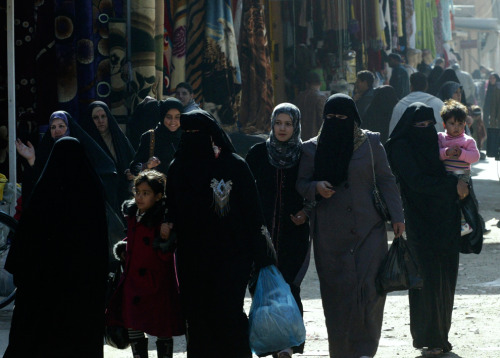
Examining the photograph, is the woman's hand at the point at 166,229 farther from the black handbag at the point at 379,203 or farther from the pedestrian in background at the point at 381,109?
the pedestrian in background at the point at 381,109

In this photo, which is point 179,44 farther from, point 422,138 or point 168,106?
point 422,138

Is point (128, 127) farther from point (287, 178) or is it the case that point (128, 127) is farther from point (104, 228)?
point (104, 228)

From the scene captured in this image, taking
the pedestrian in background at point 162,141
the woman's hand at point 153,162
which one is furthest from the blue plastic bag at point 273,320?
the pedestrian in background at point 162,141

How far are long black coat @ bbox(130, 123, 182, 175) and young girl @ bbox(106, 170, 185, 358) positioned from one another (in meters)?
2.70

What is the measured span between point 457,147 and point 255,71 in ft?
17.2

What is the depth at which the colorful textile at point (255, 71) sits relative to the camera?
38.0ft

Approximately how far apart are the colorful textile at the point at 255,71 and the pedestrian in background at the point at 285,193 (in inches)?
216

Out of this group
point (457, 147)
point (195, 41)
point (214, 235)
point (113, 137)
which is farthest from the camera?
point (195, 41)

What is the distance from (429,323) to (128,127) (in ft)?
13.0

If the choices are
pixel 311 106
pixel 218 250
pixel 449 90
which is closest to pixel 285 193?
Answer: pixel 218 250

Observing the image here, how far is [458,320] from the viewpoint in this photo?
23.9 ft

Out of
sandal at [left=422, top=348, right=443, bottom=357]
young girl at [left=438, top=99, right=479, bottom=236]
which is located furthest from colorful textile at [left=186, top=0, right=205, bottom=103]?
sandal at [left=422, top=348, right=443, bottom=357]

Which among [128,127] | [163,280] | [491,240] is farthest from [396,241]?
[491,240]

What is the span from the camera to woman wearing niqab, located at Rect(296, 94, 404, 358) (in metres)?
5.86
